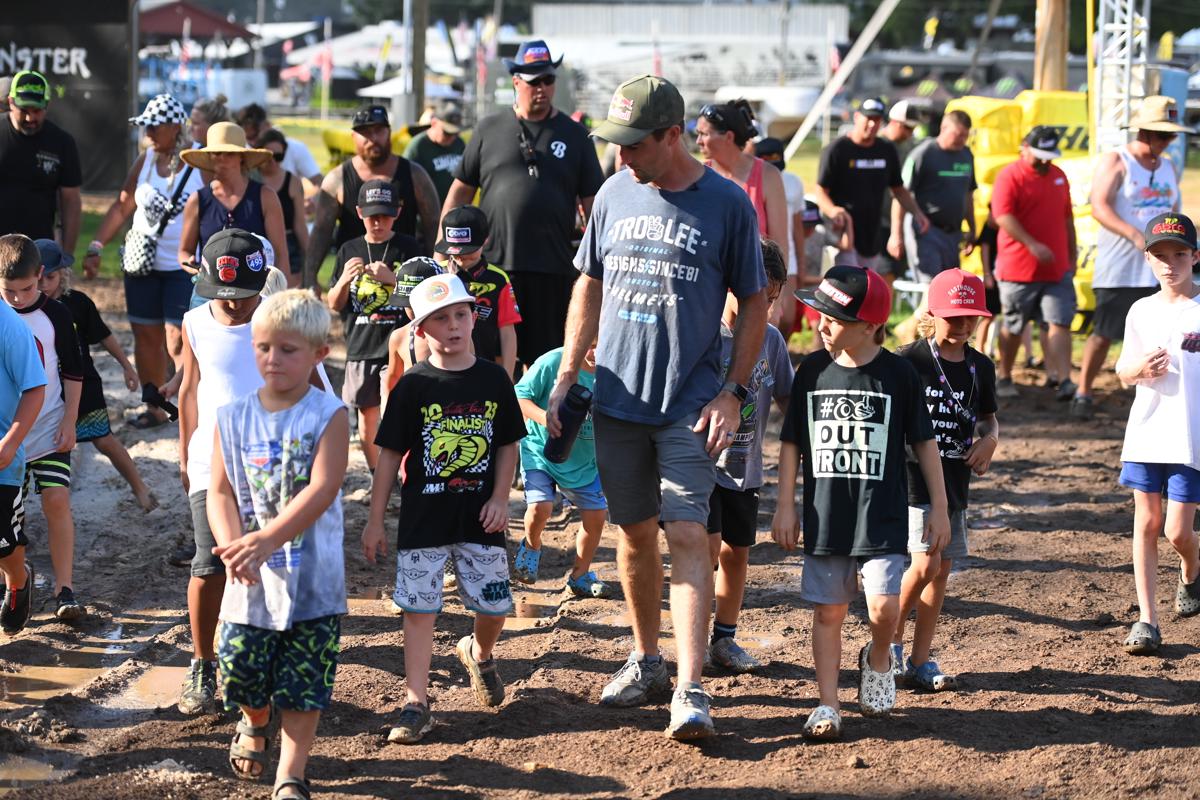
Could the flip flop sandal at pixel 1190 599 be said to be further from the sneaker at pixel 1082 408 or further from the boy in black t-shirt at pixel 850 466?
the sneaker at pixel 1082 408

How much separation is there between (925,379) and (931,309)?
27 cm

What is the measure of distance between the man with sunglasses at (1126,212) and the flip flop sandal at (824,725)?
6.03m

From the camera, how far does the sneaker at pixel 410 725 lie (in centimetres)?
523

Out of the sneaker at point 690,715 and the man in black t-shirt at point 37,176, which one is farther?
the man in black t-shirt at point 37,176

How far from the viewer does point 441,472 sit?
5320 millimetres

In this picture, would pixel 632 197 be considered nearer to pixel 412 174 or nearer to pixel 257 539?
pixel 257 539

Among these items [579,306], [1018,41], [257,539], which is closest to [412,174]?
[579,306]

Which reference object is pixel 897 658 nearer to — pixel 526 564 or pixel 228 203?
pixel 526 564

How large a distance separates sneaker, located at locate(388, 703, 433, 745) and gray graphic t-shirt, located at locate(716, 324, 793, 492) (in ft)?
4.88

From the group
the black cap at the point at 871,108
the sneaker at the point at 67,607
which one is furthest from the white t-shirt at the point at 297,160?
the sneaker at the point at 67,607

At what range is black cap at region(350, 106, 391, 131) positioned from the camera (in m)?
9.07

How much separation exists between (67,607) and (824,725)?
11.1ft

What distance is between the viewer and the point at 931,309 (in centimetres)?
571

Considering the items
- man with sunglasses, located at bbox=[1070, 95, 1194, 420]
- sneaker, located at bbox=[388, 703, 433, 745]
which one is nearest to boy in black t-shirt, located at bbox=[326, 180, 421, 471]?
sneaker, located at bbox=[388, 703, 433, 745]
